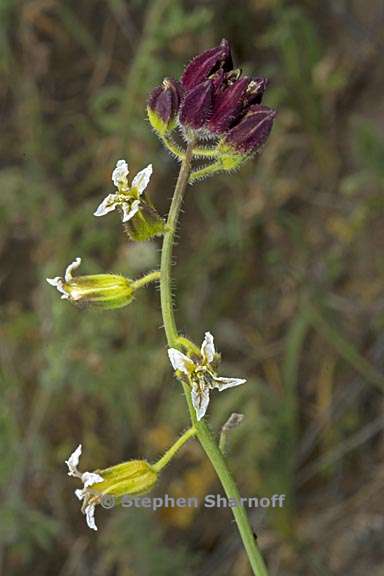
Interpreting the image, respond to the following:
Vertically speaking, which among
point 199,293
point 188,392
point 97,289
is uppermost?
point 199,293

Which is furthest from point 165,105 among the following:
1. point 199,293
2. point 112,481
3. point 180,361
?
point 199,293

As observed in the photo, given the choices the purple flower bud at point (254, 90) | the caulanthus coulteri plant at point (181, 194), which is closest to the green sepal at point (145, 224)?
the caulanthus coulteri plant at point (181, 194)

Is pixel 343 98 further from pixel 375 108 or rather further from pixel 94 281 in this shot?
pixel 94 281

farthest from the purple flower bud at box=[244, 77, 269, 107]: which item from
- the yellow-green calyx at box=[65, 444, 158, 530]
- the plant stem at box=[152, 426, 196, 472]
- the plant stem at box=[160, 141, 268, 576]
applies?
the yellow-green calyx at box=[65, 444, 158, 530]

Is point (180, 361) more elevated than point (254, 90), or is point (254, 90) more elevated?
point (254, 90)

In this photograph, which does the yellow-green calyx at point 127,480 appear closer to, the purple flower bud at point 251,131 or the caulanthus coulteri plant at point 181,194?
the caulanthus coulteri plant at point 181,194

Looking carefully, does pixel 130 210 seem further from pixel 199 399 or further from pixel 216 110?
pixel 199 399
